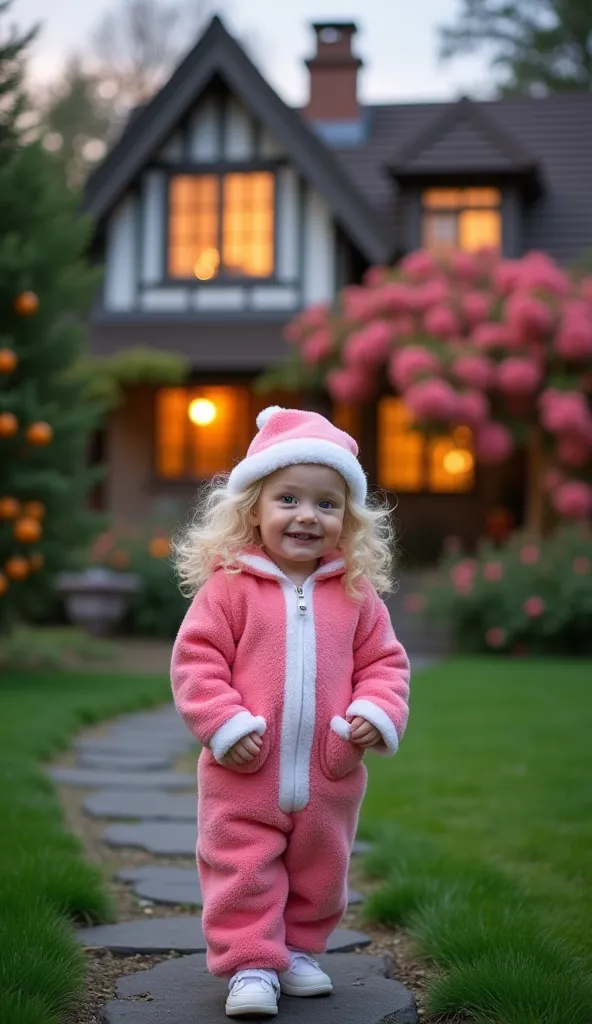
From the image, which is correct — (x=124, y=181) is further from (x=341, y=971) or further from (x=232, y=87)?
(x=341, y=971)

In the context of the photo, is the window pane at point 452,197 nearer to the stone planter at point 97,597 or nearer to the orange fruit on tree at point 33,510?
the stone planter at point 97,597

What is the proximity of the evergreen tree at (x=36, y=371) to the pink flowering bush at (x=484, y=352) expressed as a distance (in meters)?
5.30

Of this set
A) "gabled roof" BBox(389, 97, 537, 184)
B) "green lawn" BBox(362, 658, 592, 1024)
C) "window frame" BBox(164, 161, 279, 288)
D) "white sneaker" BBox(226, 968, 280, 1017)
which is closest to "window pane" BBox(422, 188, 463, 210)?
"gabled roof" BBox(389, 97, 537, 184)

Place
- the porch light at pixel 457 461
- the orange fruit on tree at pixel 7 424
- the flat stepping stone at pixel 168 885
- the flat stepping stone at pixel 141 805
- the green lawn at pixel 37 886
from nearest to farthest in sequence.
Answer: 1. the green lawn at pixel 37 886
2. the flat stepping stone at pixel 168 885
3. the flat stepping stone at pixel 141 805
4. the orange fruit on tree at pixel 7 424
5. the porch light at pixel 457 461

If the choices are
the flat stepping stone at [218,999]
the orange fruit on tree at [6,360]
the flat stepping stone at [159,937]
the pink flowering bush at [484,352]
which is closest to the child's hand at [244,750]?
the flat stepping stone at [218,999]

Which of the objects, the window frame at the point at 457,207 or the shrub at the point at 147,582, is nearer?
the shrub at the point at 147,582

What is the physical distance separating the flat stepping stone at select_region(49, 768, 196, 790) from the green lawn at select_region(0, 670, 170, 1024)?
0.14 meters

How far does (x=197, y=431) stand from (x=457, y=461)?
145 inches

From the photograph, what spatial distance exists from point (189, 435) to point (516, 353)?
5.62m

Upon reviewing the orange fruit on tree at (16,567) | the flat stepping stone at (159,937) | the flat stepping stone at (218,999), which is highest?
the orange fruit on tree at (16,567)

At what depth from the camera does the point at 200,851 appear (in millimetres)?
2756

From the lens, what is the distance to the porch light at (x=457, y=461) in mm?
17891

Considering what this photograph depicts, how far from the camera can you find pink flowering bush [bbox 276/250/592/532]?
45.2 ft

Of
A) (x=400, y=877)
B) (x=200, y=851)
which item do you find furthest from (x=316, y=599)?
(x=400, y=877)
